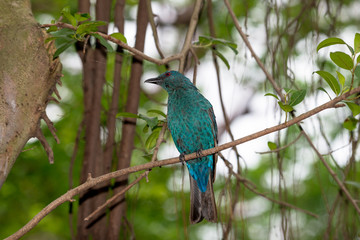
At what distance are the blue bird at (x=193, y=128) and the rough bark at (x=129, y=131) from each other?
13.7 inches

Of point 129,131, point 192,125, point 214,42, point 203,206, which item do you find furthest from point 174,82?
point 203,206

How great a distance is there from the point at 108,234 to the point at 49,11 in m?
3.25

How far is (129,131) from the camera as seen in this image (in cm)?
376

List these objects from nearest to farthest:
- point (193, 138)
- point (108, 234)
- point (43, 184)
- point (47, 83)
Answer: point (47, 83)
point (108, 234)
point (193, 138)
point (43, 184)

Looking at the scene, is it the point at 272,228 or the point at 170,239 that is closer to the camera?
the point at 272,228

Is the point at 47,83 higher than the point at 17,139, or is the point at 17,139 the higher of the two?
the point at 47,83

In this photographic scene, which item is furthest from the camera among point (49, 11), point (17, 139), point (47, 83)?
point (49, 11)

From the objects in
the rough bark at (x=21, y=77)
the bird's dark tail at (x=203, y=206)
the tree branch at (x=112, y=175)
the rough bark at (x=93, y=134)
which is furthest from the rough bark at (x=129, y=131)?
the tree branch at (x=112, y=175)

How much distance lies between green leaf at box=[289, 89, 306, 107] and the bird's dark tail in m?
1.35

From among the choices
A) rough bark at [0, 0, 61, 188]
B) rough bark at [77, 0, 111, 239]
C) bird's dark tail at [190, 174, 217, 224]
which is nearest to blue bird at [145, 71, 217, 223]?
bird's dark tail at [190, 174, 217, 224]

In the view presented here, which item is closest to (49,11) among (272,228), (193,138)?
(193,138)

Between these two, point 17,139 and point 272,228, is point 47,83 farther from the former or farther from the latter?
point 272,228

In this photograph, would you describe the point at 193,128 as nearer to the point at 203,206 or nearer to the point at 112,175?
the point at 203,206

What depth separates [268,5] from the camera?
11.7ft
